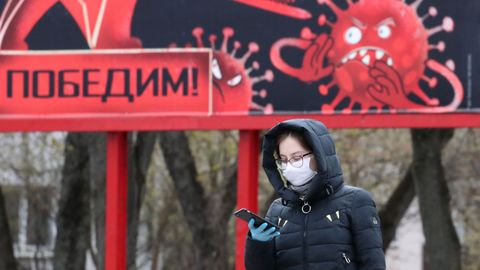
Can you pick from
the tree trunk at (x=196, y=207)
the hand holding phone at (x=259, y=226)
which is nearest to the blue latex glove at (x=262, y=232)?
the hand holding phone at (x=259, y=226)

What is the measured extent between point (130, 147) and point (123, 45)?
7.06 metres

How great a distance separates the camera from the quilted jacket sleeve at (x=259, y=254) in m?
5.81

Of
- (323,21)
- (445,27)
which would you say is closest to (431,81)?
(445,27)

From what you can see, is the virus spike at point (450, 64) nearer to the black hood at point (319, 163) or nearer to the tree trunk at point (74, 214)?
the black hood at point (319, 163)

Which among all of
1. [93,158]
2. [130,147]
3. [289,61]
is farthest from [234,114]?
[130,147]

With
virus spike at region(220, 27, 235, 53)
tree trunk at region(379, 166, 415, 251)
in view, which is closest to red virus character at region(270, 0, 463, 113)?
virus spike at region(220, 27, 235, 53)

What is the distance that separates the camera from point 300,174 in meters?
5.87

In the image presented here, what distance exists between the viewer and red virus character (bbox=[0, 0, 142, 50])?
9.91 meters

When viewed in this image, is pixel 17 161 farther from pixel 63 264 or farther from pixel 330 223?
pixel 330 223

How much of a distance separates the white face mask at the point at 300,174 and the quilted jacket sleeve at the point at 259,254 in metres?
0.29

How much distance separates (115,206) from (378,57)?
2.34m

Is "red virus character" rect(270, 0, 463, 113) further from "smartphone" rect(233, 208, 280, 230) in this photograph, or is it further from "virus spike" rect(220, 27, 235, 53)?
"smartphone" rect(233, 208, 280, 230)

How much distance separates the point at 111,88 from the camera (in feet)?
32.4

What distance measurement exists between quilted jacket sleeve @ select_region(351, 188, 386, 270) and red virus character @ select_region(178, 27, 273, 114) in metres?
3.74
